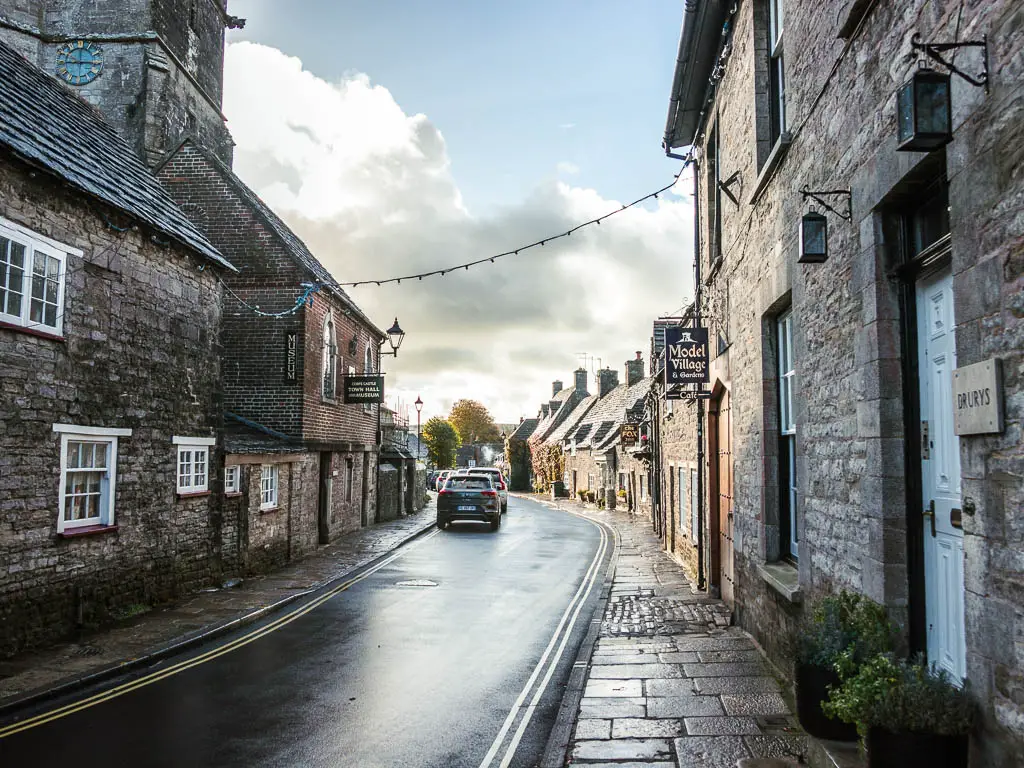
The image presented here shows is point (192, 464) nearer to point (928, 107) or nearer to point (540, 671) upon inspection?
point (540, 671)

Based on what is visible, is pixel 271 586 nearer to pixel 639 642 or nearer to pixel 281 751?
pixel 639 642

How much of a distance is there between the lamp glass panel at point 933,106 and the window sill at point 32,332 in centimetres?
908

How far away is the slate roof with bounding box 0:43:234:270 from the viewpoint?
9722 mm

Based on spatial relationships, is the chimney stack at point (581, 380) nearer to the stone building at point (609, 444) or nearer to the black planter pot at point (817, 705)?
the stone building at point (609, 444)

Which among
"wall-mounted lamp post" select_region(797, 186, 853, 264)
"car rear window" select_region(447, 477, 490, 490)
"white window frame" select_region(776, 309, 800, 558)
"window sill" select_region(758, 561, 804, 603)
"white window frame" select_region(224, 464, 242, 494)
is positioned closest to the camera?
"wall-mounted lamp post" select_region(797, 186, 853, 264)

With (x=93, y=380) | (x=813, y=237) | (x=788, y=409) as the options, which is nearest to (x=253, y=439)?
(x=93, y=380)

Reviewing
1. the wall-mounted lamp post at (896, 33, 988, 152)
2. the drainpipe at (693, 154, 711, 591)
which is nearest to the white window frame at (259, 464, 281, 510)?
the drainpipe at (693, 154, 711, 591)

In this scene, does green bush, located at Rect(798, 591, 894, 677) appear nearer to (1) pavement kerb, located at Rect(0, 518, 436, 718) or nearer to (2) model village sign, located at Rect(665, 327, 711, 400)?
(1) pavement kerb, located at Rect(0, 518, 436, 718)

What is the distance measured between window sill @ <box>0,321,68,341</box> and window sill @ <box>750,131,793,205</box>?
27.6 feet

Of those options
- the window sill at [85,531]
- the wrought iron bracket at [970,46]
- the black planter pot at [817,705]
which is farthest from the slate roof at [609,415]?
the wrought iron bracket at [970,46]

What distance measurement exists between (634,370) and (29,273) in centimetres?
3838

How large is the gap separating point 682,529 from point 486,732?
449 inches

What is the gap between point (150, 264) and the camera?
11812mm

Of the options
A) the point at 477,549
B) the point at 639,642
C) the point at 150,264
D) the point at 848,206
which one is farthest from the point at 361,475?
the point at 848,206
